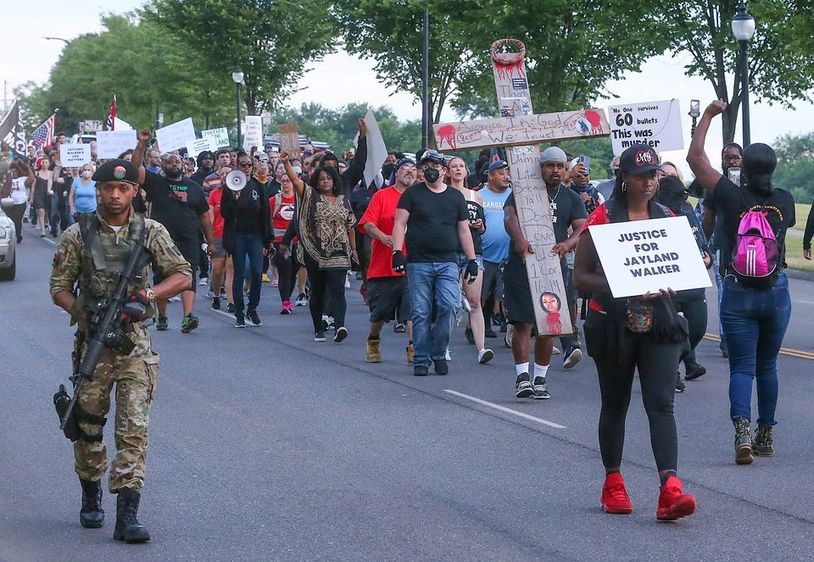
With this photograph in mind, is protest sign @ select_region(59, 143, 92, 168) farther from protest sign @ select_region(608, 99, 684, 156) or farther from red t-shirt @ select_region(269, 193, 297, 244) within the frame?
protest sign @ select_region(608, 99, 684, 156)

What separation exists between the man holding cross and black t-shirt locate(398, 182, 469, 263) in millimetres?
899

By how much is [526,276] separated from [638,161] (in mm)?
4415

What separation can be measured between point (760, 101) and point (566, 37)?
5120 mm

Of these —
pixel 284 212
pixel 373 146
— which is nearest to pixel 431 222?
pixel 373 146

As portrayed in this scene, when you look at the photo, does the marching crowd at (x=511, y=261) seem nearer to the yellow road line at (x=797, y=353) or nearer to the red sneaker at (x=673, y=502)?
the red sneaker at (x=673, y=502)

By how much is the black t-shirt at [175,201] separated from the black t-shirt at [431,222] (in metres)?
4.12

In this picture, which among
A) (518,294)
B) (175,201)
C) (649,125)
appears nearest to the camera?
(518,294)

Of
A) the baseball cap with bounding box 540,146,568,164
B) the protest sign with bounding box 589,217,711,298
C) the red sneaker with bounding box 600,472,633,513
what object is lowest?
the red sneaker with bounding box 600,472,633,513

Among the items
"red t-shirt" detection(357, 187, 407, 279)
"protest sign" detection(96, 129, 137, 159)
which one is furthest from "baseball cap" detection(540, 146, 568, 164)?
"protest sign" detection(96, 129, 137, 159)

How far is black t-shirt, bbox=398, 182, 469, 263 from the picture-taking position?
41.6 ft

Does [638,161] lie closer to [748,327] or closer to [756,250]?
[756,250]

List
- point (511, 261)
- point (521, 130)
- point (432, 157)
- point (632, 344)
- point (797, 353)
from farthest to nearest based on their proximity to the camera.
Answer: point (797, 353)
point (432, 157)
point (521, 130)
point (511, 261)
point (632, 344)

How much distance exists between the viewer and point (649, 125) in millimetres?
16797

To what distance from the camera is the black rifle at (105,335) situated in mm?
6812
